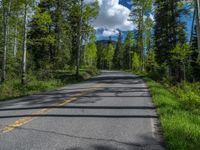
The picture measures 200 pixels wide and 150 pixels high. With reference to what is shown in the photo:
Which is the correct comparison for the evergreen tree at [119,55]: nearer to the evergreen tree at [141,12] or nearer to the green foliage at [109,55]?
the green foliage at [109,55]

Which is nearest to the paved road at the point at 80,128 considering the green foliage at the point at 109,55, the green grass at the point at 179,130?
the green grass at the point at 179,130

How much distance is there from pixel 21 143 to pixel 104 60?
386 ft

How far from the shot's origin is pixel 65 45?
1703 inches

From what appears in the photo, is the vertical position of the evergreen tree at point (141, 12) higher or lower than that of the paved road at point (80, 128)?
higher

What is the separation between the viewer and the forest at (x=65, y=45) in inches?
857

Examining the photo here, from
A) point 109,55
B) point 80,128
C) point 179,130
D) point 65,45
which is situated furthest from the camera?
point 109,55

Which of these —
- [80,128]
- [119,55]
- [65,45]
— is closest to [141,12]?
[65,45]

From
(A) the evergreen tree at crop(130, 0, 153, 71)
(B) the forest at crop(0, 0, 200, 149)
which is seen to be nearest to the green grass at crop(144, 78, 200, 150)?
(B) the forest at crop(0, 0, 200, 149)

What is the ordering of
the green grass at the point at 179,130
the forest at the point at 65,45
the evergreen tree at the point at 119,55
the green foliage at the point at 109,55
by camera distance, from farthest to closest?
the green foliage at the point at 109,55, the evergreen tree at the point at 119,55, the forest at the point at 65,45, the green grass at the point at 179,130

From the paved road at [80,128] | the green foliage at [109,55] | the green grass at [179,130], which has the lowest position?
the paved road at [80,128]

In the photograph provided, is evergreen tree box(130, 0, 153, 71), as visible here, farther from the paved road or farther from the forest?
the paved road

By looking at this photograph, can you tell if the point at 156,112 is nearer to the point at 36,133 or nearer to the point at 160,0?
the point at 36,133

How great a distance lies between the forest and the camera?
2177 cm

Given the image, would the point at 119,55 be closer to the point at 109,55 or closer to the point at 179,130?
the point at 109,55
